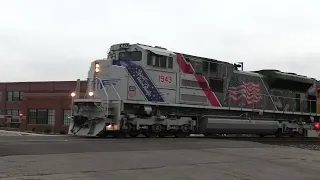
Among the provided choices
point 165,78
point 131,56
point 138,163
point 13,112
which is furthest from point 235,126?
point 13,112

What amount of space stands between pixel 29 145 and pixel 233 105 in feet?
38.5

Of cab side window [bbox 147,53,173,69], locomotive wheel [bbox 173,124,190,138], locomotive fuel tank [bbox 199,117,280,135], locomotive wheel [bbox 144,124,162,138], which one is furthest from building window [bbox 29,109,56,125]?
cab side window [bbox 147,53,173,69]

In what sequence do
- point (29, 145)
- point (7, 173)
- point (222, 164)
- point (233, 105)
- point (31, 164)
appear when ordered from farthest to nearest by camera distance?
1. point (233, 105)
2. point (29, 145)
3. point (222, 164)
4. point (31, 164)
5. point (7, 173)

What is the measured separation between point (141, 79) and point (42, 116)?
37029mm

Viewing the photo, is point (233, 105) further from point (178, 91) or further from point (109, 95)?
point (109, 95)

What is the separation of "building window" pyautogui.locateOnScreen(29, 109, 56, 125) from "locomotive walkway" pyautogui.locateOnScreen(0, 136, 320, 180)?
39284 mm

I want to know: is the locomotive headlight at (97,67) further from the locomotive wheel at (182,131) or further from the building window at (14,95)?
the building window at (14,95)

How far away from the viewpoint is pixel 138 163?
7.89 m

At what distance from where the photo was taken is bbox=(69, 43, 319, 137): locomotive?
46.8 feet

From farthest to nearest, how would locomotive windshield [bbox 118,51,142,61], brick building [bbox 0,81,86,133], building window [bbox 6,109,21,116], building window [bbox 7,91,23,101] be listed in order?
building window [bbox 7,91,23,101], building window [bbox 6,109,21,116], brick building [bbox 0,81,86,133], locomotive windshield [bbox 118,51,142,61]

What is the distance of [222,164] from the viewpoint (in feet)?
27.9

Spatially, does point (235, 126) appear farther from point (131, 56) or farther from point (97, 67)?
point (97, 67)

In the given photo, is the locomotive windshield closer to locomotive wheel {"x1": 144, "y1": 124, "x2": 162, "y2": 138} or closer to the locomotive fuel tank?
locomotive wheel {"x1": 144, "y1": 124, "x2": 162, "y2": 138}

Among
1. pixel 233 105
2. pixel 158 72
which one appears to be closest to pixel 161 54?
pixel 158 72
